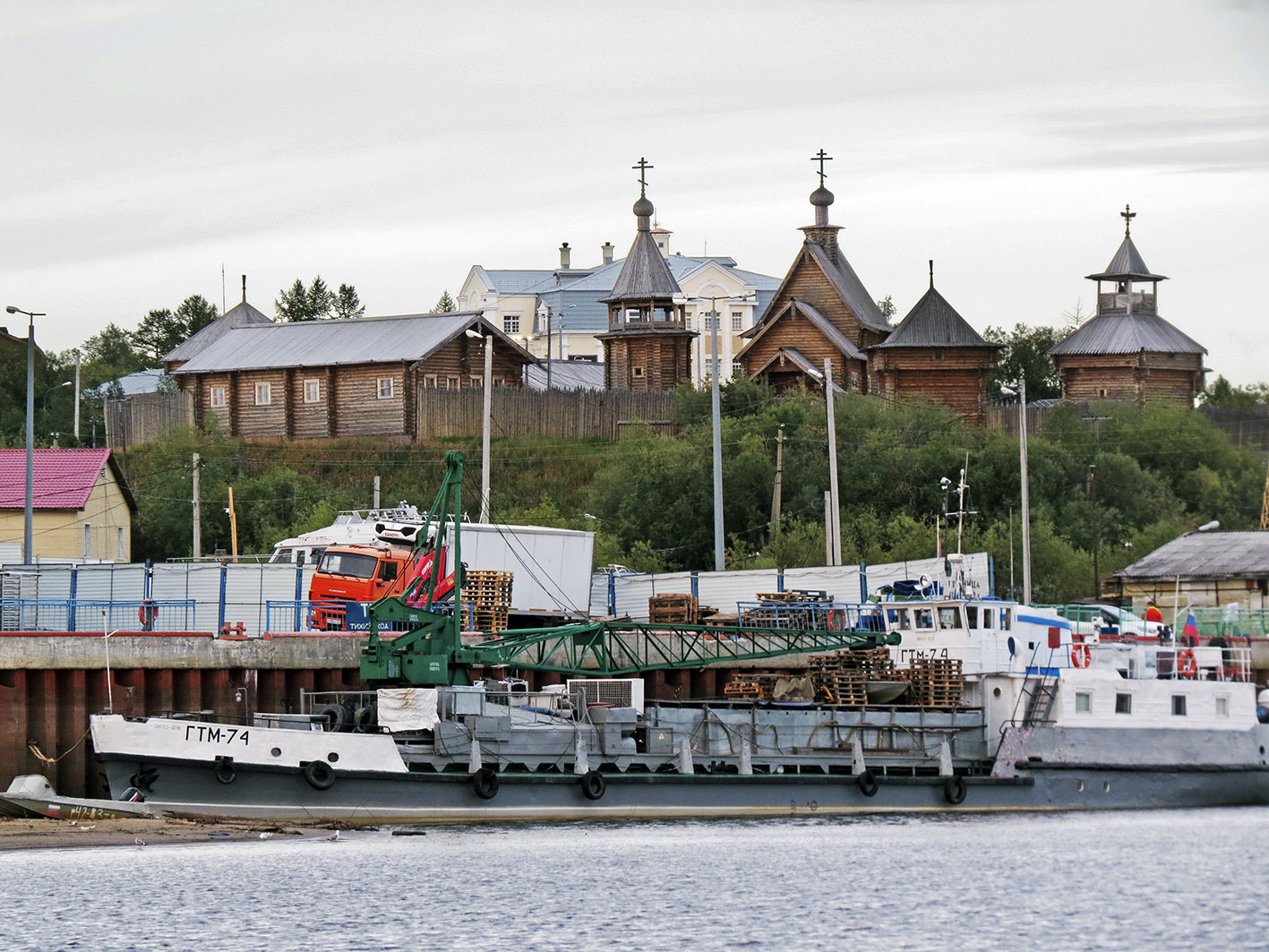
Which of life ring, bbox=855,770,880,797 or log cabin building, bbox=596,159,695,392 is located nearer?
life ring, bbox=855,770,880,797

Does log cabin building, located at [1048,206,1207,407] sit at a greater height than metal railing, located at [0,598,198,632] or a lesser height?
greater

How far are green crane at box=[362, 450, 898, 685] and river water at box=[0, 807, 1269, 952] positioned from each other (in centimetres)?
354

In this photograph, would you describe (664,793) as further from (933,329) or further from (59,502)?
(933,329)

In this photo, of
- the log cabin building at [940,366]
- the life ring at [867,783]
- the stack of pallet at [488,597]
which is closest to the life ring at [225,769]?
the stack of pallet at [488,597]

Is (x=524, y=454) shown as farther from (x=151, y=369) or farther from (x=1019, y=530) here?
(x=151, y=369)

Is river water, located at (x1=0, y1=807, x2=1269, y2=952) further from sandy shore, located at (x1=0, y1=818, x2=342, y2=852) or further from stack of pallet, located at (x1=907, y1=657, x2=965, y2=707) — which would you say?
stack of pallet, located at (x1=907, y1=657, x2=965, y2=707)

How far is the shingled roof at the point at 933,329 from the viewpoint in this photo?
305ft

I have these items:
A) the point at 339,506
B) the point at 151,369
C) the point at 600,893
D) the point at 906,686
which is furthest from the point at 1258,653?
the point at 151,369

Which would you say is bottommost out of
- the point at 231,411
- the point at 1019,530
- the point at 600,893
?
the point at 600,893

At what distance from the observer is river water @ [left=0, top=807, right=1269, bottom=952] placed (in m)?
30.8

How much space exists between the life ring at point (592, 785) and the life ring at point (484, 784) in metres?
1.95

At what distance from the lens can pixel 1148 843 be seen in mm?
40906

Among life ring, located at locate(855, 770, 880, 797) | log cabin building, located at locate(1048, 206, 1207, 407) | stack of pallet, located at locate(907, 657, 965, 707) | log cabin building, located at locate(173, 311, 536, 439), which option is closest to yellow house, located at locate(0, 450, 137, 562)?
log cabin building, located at locate(173, 311, 536, 439)

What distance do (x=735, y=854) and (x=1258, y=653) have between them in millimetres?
25006
